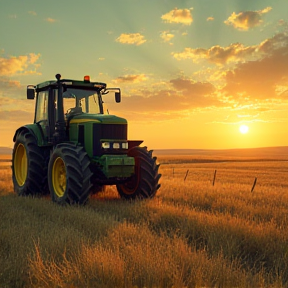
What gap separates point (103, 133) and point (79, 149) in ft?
2.76

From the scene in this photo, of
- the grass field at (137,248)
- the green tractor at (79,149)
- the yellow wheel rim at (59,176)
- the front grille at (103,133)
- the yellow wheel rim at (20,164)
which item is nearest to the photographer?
the grass field at (137,248)

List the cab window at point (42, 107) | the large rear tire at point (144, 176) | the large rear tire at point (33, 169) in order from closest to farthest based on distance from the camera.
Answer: the large rear tire at point (144, 176) → the large rear tire at point (33, 169) → the cab window at point (42, 107)

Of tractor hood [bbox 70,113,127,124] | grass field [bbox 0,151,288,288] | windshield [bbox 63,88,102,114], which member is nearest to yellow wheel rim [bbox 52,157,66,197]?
grass field [bbox 0,151,288,288]

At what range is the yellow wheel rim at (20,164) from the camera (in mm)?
11976

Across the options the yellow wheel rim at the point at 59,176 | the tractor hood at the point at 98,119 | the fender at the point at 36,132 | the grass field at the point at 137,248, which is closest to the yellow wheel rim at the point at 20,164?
the fender at the point at 36,132

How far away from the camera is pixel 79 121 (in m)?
9.80

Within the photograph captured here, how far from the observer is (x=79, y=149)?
29.3 feet

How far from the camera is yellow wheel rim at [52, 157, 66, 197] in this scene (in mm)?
9609

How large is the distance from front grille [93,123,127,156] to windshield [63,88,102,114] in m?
1.32

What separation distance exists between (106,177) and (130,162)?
2.37 feet

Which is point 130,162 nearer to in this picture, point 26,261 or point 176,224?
point 176,224

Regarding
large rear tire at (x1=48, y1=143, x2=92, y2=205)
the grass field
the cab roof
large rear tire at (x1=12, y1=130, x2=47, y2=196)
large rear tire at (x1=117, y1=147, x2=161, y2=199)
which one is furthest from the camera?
large rear tire at (x1=12, y1=130, x2=47, y2=196)

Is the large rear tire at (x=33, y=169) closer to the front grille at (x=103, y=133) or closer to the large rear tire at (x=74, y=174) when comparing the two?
the large rear tire at (x=74, y=174)

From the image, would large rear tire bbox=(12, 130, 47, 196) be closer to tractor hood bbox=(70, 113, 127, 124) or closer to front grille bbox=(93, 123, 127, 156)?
tractor hood bbox=(70, 113, 127, 124)
